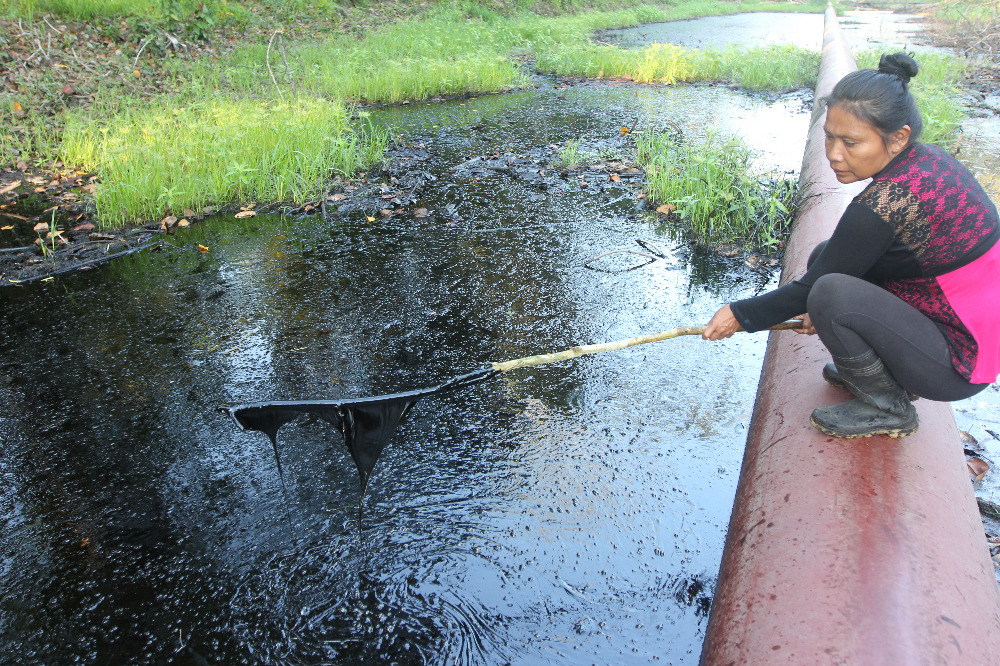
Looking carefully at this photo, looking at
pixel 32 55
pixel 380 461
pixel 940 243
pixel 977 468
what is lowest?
pixel 380 461

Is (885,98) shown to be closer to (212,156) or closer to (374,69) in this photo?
(212,156)

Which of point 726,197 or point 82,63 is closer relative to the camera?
point 726,197

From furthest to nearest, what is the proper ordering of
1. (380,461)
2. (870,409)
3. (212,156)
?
(212,156)
(380,461)
(870,409)

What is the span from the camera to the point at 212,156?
18.1 ft

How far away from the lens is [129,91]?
7961mm

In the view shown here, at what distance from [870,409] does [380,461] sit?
1.81m

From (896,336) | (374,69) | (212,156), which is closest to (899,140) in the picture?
(896,336)

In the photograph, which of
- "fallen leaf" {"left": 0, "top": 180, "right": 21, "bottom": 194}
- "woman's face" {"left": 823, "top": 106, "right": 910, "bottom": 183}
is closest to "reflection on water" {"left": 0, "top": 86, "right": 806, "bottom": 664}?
"woman's face" {"left": 823, "top": 106, "right": 910, "bottom": 183}

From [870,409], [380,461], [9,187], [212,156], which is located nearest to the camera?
[870,409]

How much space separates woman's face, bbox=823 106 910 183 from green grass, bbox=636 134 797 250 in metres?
2.78

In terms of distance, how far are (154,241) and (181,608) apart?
12.0 feet

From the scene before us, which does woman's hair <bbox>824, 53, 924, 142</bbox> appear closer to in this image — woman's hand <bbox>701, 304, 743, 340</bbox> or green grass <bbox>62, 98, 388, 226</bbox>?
woman's hand <bbox>701, 304, 743, 340</bbox>

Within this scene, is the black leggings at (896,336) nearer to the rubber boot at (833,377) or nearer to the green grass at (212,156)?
the rubber boot at (833,377)

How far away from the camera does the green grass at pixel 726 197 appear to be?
4.75 m
